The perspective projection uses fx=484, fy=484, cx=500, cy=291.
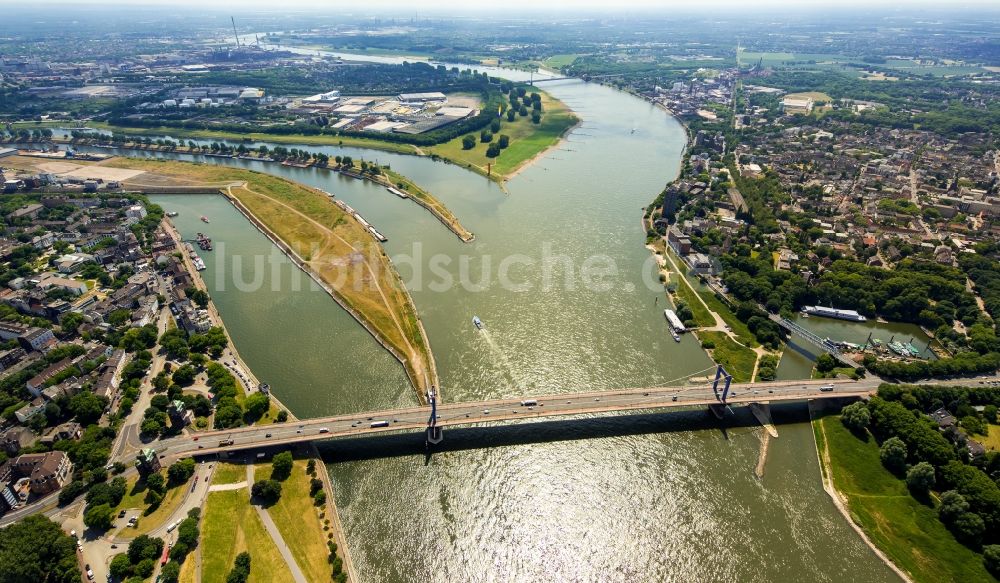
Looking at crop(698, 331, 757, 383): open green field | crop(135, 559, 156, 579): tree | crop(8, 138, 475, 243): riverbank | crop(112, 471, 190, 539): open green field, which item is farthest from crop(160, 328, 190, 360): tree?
crop(698, 331, 757, 383): open green field

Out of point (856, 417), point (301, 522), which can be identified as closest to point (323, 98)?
point (301, 522)

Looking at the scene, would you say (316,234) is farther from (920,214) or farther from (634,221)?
(920,214)

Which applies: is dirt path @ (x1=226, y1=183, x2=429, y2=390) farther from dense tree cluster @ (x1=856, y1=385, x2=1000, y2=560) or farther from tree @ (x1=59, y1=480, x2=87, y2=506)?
dense tree cluster @ (x1=856, y1=385, x2=1000, y2=560)

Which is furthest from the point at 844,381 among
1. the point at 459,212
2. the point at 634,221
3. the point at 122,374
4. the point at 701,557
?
the point at 122,374

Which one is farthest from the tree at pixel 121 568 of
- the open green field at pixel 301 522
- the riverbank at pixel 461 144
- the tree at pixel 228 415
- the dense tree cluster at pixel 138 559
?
the riverbank at pixel 461 144

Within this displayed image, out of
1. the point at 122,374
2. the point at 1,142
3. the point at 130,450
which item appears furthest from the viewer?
the point at 1,142

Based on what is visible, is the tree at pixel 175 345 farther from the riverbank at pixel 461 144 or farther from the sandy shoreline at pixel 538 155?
the sandy shoreline at pixel 538 155

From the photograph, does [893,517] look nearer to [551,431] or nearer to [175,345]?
[551,431]
